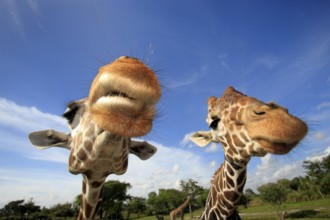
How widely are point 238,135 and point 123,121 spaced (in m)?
2.65

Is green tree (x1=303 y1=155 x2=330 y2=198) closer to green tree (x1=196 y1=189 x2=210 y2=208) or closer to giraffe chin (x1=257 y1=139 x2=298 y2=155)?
green tree (x1=196 y1=189 x2=210 y2=208)

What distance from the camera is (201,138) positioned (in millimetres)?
5496

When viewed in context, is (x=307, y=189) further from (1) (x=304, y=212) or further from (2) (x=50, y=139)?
(2) (x=50, y=139)

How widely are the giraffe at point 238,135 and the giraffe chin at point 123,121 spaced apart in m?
2.03

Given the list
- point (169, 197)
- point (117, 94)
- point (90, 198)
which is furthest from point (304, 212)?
point (169, 197)

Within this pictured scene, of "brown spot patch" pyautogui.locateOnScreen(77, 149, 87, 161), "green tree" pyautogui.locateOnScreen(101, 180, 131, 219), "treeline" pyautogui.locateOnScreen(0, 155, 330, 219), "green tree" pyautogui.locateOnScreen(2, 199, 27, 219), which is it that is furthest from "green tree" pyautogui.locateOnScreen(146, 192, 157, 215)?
"brown spot patch" pyautogui.locateOnScreen(77, 149, 87, 161)

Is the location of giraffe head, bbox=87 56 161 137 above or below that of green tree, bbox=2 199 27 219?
below

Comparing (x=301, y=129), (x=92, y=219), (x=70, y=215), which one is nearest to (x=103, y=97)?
(x=92, y=219)

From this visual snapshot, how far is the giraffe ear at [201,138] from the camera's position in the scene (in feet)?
17.5

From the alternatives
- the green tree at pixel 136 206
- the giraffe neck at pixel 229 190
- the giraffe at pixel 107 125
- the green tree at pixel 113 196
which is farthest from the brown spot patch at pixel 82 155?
the green tree at pixel 136 206

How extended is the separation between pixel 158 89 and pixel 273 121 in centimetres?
206

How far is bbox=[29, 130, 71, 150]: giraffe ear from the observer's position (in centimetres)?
354

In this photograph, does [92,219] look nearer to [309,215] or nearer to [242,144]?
[242,144]

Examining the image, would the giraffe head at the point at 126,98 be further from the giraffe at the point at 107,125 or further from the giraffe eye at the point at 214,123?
the giraffe eye at the point at 214,123
